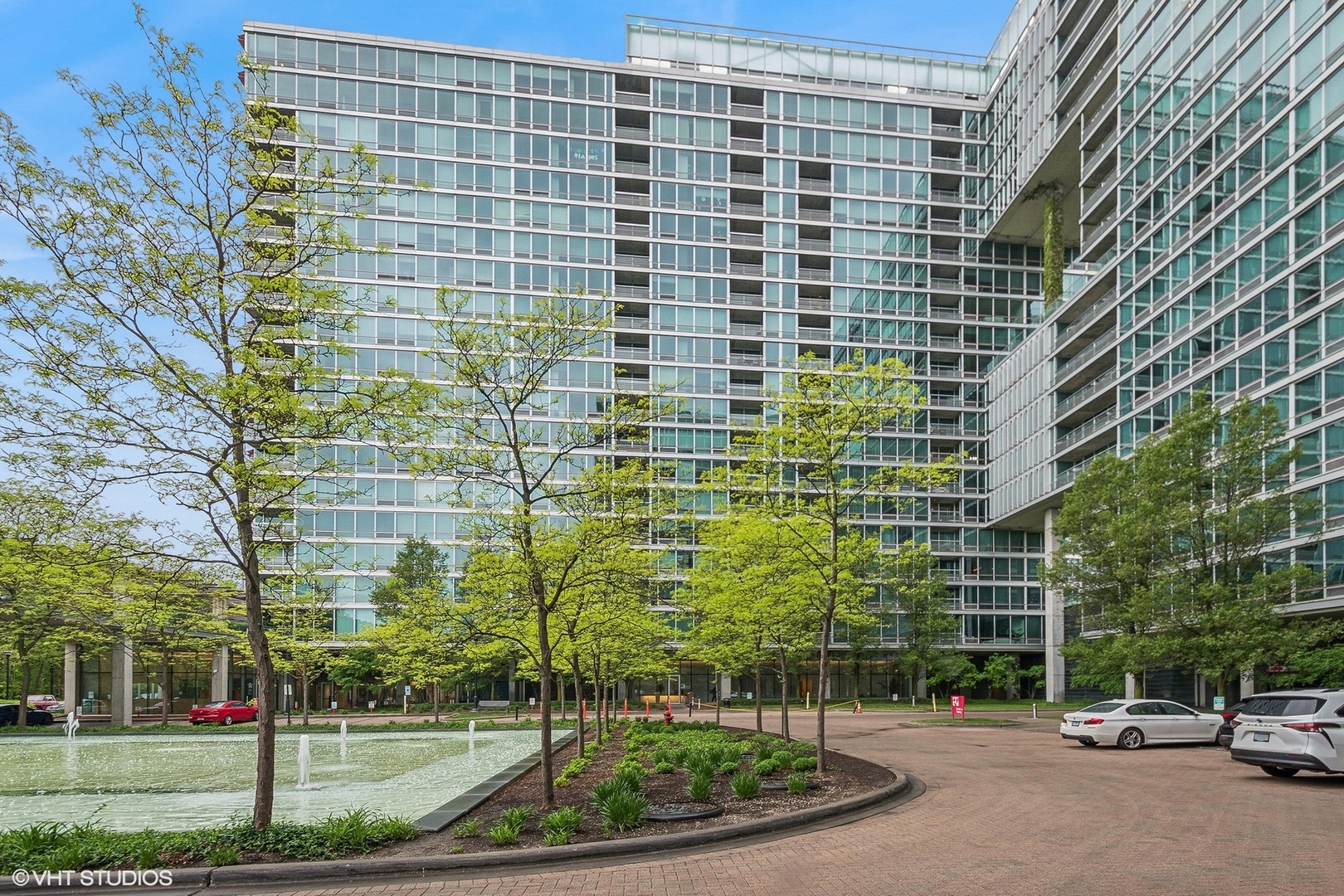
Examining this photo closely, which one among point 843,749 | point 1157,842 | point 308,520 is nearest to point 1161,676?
point 843,749

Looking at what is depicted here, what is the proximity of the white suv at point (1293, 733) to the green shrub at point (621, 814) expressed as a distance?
12.0 metres

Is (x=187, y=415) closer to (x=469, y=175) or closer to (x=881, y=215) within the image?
(x=469, y=175)

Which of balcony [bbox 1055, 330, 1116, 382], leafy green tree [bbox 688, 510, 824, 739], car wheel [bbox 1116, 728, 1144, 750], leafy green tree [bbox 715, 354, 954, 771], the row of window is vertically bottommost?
car wheel [bbox 1116, 728, 1144, 750]

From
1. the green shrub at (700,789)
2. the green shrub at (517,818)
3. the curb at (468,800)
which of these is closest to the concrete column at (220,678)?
the curb at (468,800)

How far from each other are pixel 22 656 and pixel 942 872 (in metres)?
46.8

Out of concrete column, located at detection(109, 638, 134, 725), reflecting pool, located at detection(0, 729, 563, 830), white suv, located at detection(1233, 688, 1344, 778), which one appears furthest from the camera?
concrete column, located at detection(109, 638, 134, 725)

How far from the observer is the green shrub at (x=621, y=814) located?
12547 millimetres

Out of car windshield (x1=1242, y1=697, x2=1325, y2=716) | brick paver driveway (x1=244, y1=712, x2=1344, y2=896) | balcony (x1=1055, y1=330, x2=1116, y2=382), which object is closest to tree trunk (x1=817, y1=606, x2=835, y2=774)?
brick paver driveway (x1=244, y1=712, x2=1344, y2=896)

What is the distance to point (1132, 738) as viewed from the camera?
27.9 m

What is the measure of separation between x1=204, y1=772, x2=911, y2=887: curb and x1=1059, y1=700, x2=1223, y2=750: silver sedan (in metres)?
18.6

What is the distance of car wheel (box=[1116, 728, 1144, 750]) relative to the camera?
91.5 ft

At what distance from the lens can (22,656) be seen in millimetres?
44844

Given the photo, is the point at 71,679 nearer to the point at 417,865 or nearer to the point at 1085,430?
the point at 417,865

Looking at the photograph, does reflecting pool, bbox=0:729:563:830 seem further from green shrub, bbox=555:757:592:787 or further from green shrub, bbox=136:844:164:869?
green shrub, bbox=136:844:164:869
